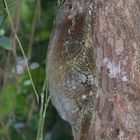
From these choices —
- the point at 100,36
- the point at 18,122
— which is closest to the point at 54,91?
the point at 100,36

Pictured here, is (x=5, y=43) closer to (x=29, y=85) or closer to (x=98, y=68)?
(x=98, y=68)

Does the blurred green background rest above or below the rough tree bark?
below

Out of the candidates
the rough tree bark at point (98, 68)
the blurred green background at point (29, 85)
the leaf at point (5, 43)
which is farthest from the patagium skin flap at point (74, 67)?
the blurred green background at point (29, 85)

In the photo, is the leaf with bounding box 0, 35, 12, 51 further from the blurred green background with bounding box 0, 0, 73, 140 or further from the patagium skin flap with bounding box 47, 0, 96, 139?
the blurred green background with bounding box 0, 0, 73, 140

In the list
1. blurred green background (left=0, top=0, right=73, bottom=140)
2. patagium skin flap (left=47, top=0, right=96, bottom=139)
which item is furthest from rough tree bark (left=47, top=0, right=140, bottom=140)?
blurred green background (left=0, top=0, right=73, bottom=140)

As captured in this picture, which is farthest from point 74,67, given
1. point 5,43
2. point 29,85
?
point 29,85

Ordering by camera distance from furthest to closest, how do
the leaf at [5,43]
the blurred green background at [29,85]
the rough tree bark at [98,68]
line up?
1. the blurred green background at [29,85]
2. the leaf at [5,43]
3. the rough tree bark at [98,68]

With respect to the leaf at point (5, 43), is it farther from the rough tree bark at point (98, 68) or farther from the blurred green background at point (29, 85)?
the blurred green background at point (29, 85)
